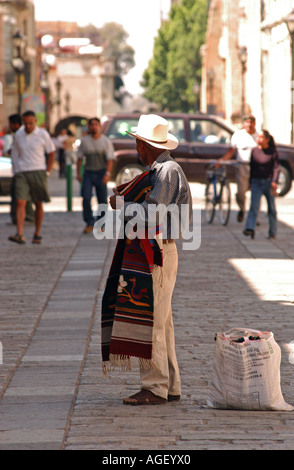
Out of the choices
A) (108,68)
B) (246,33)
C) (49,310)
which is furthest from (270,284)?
(108,68)

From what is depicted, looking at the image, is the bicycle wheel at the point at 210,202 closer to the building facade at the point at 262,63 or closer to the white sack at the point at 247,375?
the white sack at the point at 247,375

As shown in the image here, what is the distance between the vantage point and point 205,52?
229 feet

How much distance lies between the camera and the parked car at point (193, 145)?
2356cm

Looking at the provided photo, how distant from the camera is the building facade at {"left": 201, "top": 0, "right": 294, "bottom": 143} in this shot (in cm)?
3506

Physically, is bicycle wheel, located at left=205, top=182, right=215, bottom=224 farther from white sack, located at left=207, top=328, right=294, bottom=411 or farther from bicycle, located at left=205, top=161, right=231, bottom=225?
white sack, located at left=207, top=328, right=294, bottom=411

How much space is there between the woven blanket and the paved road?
1.10 ft

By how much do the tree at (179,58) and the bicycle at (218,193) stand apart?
63.8 metres

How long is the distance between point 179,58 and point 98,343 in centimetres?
7655

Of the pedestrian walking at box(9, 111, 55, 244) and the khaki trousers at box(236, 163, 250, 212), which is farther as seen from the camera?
the khaki trousers at box(236, 163, 250, 212)

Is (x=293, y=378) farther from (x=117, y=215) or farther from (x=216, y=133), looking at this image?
(x=216, y=133)

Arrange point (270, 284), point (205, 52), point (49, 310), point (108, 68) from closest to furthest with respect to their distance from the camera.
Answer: point (49, 310) → point (270, 284) → point (205, 52) → point (108, 68)

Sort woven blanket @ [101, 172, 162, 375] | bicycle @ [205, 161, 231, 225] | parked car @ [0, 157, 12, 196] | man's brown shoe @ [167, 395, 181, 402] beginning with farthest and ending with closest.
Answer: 1. parked car @ [0, 157, 12, 196]
2. bicycle @ [205, 161, 231, 225]
3. man's brown shoe @ [167, 395, 181, 402]
4. woven blanket @ [101, 172, 162, 375]

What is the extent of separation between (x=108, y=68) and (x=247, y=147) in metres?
78.9

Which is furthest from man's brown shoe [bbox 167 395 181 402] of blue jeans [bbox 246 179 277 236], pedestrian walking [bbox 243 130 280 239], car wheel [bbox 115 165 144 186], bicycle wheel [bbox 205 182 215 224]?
car wheel [bbox 115 165 144 186]
